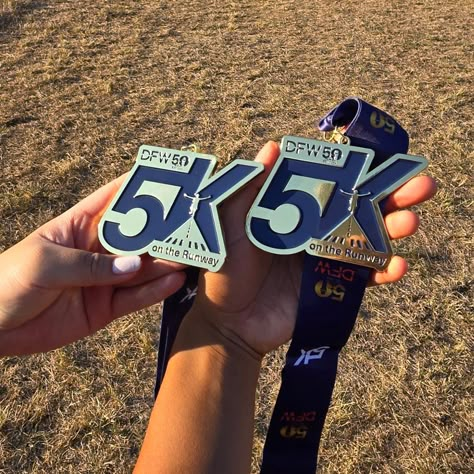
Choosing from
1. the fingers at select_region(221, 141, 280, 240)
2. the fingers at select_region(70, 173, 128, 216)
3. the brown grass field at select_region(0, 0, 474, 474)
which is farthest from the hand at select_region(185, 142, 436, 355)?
the brown grass field at select_region(0, 0, 474, 474)

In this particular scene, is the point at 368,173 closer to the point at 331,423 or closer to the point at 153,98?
the point at 331,423

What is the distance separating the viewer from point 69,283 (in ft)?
3.42

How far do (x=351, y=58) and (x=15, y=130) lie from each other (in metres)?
2.31

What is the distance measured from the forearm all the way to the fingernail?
23 cm

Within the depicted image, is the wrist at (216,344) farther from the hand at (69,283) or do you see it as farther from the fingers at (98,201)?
the fingers at (98,201)

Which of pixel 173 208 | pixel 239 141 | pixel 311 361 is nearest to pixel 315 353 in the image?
pixel 311 361

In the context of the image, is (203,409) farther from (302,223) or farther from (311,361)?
(302,223)

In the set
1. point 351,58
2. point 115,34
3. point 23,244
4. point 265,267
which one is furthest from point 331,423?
point 115,34

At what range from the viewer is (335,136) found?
4.14 feet

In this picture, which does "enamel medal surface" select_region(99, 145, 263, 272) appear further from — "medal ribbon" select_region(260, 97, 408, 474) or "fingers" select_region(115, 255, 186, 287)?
"medal ribbon" select_region(260, 97, 408, 474)

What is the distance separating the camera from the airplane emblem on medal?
3.56ft

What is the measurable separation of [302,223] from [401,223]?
19cm

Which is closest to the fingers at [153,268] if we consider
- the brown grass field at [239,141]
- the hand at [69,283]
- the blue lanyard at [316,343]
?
the hand at [69,283]

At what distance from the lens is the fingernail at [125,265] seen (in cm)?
104
